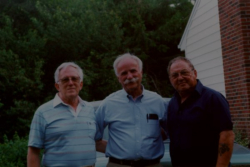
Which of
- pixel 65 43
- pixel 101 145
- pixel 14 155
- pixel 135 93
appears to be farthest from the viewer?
pixel 65 43

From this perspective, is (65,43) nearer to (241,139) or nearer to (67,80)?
(241,139)

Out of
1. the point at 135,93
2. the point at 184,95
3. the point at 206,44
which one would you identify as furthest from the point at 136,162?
the point at 206,44

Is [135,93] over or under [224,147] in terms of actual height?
over

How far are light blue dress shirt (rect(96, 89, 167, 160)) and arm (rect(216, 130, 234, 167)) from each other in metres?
0.78

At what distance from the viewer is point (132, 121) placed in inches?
143

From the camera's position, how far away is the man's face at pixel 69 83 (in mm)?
3400

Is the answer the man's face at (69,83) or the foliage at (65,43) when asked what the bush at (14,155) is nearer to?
the man's face at (69,83)

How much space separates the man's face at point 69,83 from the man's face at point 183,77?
0.91 m

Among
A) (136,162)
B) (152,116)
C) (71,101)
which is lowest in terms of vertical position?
(136,162)

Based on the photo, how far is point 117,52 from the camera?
1486 cm

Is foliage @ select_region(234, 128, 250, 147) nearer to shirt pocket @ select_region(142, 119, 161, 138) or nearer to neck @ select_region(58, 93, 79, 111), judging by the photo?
shirt pocket @ select_region(142, 119, 161, 138)

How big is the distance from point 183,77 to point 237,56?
4.18 metres

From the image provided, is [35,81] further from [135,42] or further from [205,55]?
[205,55]

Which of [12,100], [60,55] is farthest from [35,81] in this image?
[60,55]
